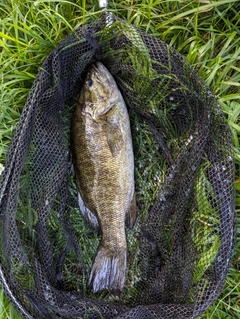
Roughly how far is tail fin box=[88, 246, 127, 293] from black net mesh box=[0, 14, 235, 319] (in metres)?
0.09

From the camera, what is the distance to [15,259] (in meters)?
2.31

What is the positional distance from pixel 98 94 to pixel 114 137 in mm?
295

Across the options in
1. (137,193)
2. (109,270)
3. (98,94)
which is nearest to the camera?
(98,94)

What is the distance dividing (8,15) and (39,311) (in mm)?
2007

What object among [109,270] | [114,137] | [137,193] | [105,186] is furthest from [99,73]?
[109,270]

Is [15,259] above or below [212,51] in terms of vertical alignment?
below

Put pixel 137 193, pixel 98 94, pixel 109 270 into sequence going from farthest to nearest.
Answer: pixel 137 193, pixel 109 270, pixel 98 94

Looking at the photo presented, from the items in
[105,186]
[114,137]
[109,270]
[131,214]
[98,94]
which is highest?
[98,94]

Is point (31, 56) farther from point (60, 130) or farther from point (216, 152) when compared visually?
point (216, 152)

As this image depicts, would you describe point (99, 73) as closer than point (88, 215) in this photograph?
Yes

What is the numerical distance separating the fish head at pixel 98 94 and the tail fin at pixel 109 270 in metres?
0.93

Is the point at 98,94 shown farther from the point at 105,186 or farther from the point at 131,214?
the point at 131,214

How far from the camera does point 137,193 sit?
2.74m

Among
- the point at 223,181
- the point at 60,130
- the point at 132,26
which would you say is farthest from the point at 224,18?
the point at 60,130
